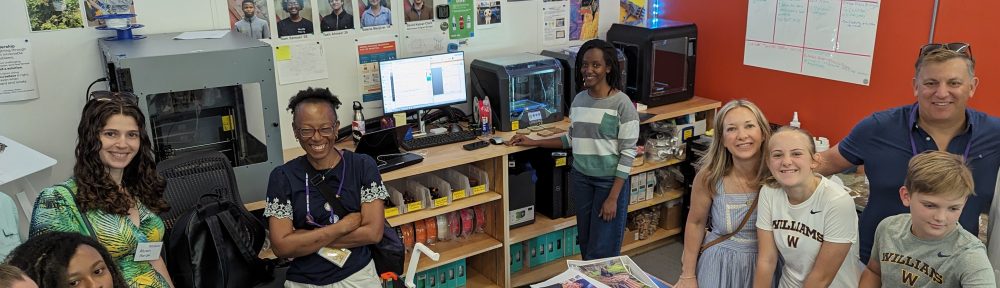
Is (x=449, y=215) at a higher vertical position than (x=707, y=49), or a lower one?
lower

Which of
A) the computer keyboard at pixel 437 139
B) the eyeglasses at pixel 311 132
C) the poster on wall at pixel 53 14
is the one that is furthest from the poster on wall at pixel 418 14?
the eyeglasses at pixel 311 132

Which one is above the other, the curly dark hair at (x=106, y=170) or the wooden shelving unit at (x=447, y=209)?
the curly dark hair at (x=106, y=170)

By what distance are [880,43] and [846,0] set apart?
0.26m

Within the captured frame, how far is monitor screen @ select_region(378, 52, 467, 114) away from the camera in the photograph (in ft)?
11.9

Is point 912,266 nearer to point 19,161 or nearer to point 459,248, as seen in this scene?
point 459,248

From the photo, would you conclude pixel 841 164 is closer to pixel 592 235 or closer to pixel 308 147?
pixel 592 235

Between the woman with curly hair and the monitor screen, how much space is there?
5.10ft

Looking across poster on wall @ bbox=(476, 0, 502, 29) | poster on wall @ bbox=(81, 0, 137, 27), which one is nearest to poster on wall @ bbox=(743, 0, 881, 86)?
poster on wall @ bbox=(476, 0, 502, 29)

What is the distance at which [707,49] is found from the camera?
14.4 feet

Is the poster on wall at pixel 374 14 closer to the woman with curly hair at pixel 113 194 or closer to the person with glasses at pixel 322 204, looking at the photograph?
the person with glasses at pixel 322 204

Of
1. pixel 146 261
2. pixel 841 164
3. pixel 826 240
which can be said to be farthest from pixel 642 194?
pixel 146 261

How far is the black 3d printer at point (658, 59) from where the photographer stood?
159 inches

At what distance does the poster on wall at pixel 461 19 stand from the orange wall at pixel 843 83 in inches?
52.3

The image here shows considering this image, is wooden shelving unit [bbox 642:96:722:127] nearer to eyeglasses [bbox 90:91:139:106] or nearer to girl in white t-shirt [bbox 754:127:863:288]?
girl in white t-shirt [bbox 754:127:863:288]
